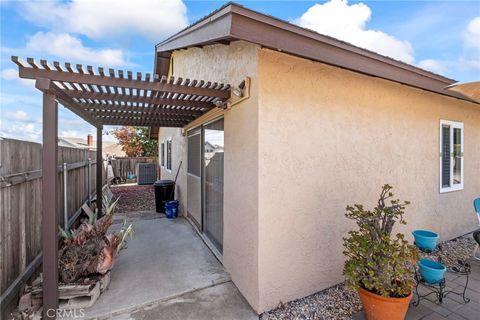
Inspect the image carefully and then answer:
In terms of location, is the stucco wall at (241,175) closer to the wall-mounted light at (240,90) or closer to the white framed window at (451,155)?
the wall-mounted light at (240,90)

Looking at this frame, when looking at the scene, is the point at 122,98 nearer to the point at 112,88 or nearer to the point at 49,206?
the point at 112,88

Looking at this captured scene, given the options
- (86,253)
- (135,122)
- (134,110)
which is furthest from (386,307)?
(135,122)

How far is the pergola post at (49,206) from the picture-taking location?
2.86 metres

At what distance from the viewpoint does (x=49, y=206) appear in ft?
9.55

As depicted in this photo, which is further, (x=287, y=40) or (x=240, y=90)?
(x=240, y=90)

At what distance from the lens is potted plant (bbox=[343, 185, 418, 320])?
2.65 m

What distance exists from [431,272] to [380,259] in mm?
1140

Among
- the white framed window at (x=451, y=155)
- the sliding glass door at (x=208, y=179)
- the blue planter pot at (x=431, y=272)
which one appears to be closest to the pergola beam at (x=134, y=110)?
the sliding glass door at (x=208, y=179)

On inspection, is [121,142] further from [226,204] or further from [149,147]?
[226,204]

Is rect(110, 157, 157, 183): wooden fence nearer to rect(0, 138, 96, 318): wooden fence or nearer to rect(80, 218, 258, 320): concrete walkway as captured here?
rect(80, 218, 258, 320): concrete walkway

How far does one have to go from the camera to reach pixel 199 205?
6027 mm

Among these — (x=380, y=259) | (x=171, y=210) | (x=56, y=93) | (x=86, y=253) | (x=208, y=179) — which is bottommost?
(x=171, y=210)

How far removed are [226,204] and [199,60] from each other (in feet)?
13.7

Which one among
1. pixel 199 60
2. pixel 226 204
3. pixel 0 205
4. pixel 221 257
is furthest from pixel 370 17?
pixel 0 205
